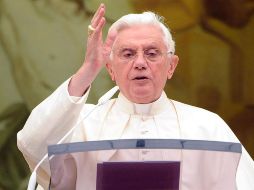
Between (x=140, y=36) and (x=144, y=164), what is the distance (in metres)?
1.05

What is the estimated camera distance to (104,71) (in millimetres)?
4258

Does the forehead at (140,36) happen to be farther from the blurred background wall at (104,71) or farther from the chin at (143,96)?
the blurred background wall at (104,71)

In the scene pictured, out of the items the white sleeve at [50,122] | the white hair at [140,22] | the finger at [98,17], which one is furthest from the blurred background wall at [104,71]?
the finger at [98,17]

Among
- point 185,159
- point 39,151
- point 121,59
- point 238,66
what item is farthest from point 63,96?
point 238,66

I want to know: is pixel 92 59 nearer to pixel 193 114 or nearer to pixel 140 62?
pixel 140 62

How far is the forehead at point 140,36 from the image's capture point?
98.0 inches

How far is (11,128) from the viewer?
4250 millimetres

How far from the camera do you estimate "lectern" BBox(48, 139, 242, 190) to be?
1.56 metres

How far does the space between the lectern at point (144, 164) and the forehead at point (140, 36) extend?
934 mm

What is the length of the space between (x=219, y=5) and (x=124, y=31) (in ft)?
6.56

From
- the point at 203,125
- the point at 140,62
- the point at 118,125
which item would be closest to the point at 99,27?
the point at 140,62

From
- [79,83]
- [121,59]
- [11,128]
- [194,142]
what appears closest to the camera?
[194,142]

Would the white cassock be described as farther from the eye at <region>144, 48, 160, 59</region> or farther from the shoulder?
the eye at <region>144, 48, 160, 59</region>

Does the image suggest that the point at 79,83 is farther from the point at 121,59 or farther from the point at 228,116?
the point at 228,116
